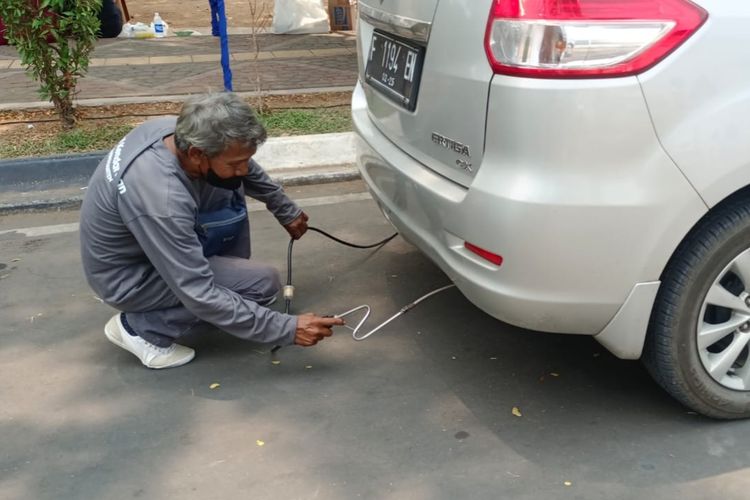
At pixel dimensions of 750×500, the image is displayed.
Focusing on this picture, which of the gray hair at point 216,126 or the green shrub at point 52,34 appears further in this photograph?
the green shrub at point 52,34

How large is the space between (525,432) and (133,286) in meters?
1.51

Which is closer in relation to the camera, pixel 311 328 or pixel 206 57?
pixel 311 328

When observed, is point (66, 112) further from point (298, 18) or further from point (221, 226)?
point (298, 18)

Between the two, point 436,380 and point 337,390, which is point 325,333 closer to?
point 337,390

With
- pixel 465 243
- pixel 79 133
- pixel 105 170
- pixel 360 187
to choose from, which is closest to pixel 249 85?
pixel 79 133

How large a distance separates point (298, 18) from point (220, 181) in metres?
7.60

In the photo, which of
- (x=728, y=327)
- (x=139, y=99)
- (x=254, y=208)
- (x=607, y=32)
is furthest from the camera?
(x=139, y=99)

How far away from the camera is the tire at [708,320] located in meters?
2.33

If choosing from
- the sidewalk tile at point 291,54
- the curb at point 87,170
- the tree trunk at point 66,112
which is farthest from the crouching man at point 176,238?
the sidewalk tile at point 291,54

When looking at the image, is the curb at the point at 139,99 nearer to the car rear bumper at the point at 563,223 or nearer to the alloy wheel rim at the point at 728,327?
the car rear bumper at the point at 563,223

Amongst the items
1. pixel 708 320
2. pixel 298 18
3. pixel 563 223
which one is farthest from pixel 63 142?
pixel 298 18

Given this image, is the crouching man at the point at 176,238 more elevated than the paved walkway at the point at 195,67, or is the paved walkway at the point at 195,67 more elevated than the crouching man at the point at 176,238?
the crouching man at the point at 176,238

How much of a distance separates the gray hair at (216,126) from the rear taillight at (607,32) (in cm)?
105

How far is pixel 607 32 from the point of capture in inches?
83.4
